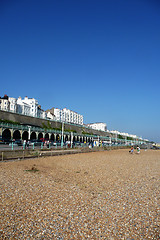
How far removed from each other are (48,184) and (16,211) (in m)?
3.51

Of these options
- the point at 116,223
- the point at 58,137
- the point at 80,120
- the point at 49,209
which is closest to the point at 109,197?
the point at 116,223

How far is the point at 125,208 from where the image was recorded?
21.1 feet

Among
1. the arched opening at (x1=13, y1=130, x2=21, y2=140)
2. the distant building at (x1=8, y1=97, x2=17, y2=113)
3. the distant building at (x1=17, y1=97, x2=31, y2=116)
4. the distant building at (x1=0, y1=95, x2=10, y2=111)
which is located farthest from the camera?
the distant building at (x1=17, y1=97, x2=31, y2=116)

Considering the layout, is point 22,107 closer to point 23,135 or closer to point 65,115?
point 23,135

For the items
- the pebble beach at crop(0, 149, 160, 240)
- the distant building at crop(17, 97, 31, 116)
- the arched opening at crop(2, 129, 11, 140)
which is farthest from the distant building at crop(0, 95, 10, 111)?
the pebble beach at crop(0, 149, 160, 240)

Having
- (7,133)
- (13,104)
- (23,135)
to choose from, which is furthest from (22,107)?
(7,133)

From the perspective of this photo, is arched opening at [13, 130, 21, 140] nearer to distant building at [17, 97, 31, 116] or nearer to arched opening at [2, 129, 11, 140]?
arched opening at [2, 129, 11, 140]

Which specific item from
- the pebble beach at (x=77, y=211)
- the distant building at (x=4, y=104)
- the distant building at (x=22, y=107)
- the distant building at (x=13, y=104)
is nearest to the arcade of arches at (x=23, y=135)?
the distant building at (x=13, y=104)

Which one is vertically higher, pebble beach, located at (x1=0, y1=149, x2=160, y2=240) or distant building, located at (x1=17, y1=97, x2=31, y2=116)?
distant building, located at (x1=17, y1=97, x2=31, y2=116)

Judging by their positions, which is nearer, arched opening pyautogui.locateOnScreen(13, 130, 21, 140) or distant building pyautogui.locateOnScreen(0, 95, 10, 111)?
arched opening pyautogui.locateOnScreen(13, 130, 21, 140)

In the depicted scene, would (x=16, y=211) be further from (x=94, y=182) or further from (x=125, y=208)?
(x=94, y=182)

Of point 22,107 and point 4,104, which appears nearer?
point 4,104

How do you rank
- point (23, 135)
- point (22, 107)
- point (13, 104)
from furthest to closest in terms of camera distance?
point (22, 107)
point (13, 104)
point (23, 135)

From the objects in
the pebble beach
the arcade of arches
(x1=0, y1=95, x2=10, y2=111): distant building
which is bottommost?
the pebble beach
